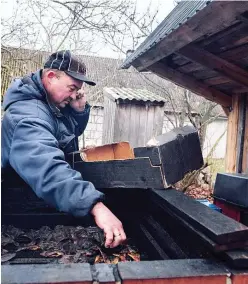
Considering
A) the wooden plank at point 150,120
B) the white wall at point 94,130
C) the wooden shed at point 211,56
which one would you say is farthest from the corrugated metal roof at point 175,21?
the white wall at point 94,130

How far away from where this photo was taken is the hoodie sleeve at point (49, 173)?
131cm

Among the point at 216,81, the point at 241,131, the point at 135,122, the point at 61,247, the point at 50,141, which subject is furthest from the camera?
the point at 135,122

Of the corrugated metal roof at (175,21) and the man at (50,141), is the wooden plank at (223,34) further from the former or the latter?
the man at (50,141)

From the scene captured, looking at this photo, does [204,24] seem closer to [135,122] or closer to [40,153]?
[40,153]

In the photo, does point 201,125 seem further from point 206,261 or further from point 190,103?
point 206,261

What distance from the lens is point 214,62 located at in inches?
130

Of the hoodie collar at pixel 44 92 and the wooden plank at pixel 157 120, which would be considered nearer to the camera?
the hoodie collar at pixel 44 92

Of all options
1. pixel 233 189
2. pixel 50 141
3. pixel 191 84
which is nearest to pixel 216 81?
pixel 191 84

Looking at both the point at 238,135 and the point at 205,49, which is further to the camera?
the point at 238,135

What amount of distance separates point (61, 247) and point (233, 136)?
147 inches

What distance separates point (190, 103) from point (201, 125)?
744 mm

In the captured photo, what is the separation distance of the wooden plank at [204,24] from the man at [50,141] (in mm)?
858

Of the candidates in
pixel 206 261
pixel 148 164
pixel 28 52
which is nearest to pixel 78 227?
pixel 148 164

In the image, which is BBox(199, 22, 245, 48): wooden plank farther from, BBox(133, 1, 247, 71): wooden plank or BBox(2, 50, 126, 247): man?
BBox(2, 50, 126, 247): man
